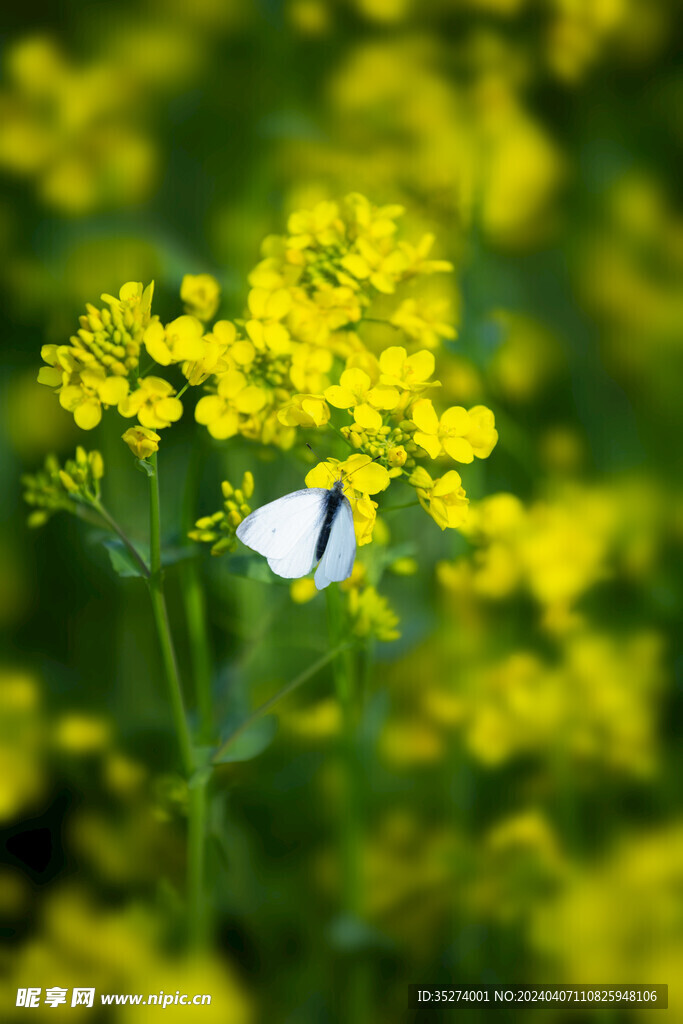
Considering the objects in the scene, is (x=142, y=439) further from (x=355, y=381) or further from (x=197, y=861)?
(x=197, y=861)

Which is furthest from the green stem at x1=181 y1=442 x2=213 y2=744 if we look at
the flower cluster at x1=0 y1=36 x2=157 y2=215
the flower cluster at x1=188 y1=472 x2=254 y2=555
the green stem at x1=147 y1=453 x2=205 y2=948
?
the flower cluster at x1=0 y1=36 x2=157 y2=215

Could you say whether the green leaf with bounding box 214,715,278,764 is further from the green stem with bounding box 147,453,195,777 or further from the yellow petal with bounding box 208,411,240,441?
the yellow petal with bounding box 208,411,240,441

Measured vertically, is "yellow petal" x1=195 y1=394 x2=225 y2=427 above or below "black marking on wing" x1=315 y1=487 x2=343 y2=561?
above

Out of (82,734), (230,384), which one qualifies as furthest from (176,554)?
(82,734)

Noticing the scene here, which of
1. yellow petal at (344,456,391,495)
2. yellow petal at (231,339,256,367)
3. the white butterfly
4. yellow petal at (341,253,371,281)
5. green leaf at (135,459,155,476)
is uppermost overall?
yellow petal at (341,253,371,281)

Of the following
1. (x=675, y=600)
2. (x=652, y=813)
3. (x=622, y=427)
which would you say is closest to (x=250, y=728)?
(x=652, y=813)
